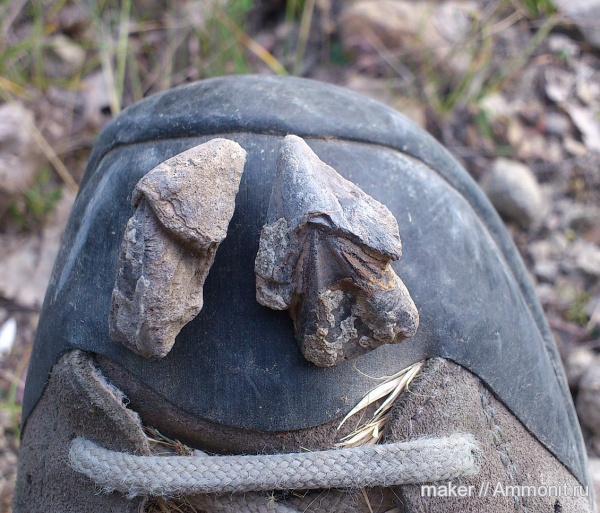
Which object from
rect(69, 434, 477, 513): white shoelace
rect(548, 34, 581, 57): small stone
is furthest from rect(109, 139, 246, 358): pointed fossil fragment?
rect(548, 34, 581, 57): small stone

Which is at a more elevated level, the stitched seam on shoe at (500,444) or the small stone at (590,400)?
the stitched seam on shoe at (500,444)

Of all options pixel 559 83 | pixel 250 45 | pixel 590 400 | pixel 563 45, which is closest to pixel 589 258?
pixel 590 400

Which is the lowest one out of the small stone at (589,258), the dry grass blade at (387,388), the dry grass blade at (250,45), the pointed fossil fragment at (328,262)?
the small stone at (589,258)

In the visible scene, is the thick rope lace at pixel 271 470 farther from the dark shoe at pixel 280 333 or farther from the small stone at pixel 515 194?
the small stone at pixel 515 194

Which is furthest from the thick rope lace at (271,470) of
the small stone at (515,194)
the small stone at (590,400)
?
the small stone at (515,194)

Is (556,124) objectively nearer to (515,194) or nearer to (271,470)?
(515,194)

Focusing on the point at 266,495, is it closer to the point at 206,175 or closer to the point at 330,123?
the point at 206,175

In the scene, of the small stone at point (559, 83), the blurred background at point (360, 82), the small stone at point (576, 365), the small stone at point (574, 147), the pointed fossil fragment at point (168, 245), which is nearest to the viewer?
the pointed fossil fragment at point (168, 245)
